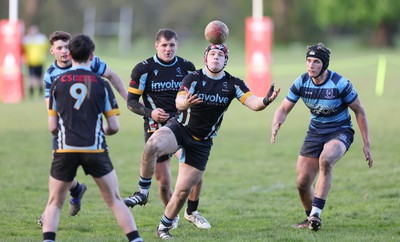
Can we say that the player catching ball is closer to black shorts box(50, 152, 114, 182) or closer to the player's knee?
the player's knee

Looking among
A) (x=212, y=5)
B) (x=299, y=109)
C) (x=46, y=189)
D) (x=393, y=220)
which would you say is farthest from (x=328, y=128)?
(x=212, y=5)

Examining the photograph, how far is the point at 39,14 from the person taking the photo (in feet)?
210

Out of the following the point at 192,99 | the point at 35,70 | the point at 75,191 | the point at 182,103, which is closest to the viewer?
the point at 192,99

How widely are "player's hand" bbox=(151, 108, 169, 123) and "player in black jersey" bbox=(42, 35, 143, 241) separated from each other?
155cm

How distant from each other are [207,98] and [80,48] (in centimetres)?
176

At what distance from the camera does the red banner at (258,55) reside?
25.8 m

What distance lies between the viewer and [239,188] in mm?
12289

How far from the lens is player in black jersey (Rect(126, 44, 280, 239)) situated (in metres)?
8.23

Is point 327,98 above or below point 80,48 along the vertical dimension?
below

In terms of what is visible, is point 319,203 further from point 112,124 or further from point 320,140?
point 112,124

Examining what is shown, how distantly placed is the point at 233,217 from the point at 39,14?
56390 mm

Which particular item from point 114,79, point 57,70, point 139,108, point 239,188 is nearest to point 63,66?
point 57,70

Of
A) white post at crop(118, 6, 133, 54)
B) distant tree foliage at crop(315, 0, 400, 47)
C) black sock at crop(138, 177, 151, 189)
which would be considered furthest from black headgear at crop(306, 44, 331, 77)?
white post at crop(118, 6, 133, 54)

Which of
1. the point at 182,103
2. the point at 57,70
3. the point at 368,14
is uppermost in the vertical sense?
the point at 368,14
